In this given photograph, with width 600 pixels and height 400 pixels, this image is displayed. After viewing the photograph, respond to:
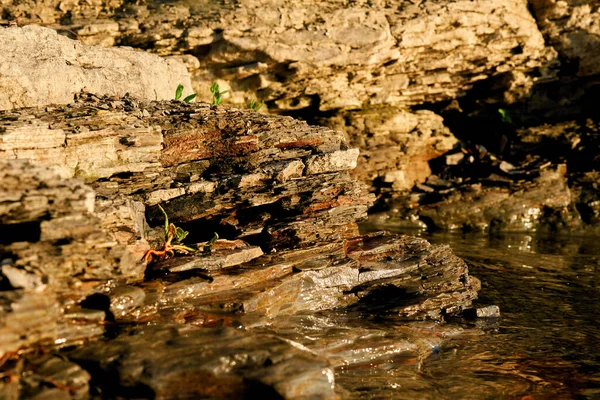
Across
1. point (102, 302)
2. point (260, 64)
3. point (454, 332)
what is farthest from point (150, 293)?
point (260, 64)

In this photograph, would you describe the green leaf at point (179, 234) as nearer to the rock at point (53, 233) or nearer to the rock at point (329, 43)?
the rock at point (53, 233)

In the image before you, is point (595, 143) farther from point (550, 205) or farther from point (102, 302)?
point (102, 302)

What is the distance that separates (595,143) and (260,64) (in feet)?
35.0

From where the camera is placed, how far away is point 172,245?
29.6ft

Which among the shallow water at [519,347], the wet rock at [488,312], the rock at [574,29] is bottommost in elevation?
the shallow water at [519,347]

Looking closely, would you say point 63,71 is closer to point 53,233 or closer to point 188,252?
point 188,252

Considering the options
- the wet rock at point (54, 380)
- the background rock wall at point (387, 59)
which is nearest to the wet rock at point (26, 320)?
the wet rock at point (54, 380)

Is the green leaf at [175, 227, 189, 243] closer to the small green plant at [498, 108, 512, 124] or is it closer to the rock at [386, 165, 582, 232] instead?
the rock at [386, 165, 582, 232]

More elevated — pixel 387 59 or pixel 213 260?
pixel 387 59

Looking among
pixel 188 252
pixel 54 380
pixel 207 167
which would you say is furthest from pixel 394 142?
pixel 54 380

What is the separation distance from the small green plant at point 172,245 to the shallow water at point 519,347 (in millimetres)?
2645

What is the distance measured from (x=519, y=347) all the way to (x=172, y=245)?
4901mm

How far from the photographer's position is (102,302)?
738 centimetres

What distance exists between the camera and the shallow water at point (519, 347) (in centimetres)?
776
